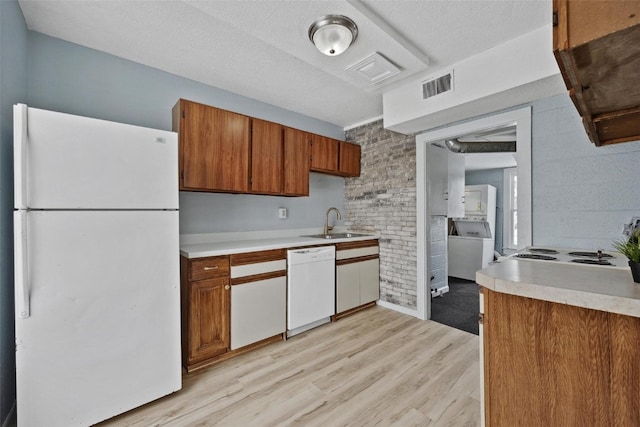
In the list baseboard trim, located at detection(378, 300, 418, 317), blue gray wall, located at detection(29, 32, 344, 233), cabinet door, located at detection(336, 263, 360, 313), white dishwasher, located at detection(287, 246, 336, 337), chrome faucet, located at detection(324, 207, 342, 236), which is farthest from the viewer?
chrome faucet, located at detection(324, 207, 342, 236)

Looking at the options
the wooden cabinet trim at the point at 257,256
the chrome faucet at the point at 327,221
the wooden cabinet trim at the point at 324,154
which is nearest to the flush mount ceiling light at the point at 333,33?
the wooden cabinet trim at the point at 324,154

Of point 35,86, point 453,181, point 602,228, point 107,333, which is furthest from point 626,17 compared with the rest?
point 453,181

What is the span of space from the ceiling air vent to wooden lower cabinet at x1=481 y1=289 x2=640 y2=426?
6.27 ft

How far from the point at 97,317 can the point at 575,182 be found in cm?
335

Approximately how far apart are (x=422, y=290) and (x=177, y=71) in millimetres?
3407

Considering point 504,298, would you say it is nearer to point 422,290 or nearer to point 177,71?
point 422,290

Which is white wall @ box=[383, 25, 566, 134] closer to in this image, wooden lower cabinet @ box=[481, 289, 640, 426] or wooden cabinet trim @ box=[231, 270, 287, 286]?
wooden lower cabinet @ box=[481, 289, 640, 426]

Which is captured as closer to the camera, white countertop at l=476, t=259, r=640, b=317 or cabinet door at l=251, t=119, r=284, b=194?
white countertop at l=476, t=259, r=640, b=317

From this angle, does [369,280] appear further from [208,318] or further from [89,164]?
[89,164]

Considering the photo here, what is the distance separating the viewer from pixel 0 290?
1475 mm

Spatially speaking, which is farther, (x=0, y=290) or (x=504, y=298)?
(x=0, y=290)

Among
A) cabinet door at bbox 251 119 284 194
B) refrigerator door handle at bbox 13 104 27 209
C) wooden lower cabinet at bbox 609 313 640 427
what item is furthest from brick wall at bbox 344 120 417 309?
refrigerator door handle at bbox 13 104 27 209

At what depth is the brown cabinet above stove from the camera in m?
0.67

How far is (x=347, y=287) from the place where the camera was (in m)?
3.24
